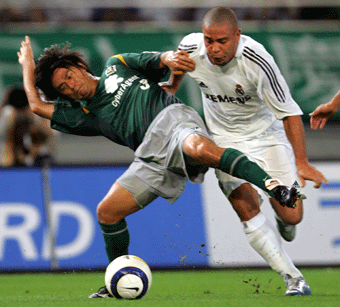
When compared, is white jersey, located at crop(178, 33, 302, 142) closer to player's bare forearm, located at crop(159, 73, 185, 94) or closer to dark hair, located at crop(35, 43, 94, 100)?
player's bare forearm, located at crop(159, 73, 185, 94)

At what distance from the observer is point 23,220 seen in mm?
7441

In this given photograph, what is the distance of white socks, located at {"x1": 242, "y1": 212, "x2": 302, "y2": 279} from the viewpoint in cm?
474

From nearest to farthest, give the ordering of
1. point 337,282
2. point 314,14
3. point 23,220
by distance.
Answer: point 337,282, point 23,220, point 314,14

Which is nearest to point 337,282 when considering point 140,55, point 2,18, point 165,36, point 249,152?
point 249,152

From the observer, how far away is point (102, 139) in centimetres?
1155

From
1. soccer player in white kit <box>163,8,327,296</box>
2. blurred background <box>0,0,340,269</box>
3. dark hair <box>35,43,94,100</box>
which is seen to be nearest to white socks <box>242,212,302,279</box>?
soccer player in white kit <box>163,8,327,296</box>

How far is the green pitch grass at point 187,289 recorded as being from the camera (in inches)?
165

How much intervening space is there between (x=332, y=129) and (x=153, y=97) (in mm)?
7142

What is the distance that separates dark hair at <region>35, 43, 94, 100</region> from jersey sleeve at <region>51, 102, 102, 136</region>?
10cm

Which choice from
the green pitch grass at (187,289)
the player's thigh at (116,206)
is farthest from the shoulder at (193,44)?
the green pitch grass at (187,289)

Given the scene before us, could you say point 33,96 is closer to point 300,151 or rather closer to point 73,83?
point 73,83

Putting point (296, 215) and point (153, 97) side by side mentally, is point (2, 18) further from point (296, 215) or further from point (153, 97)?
point (296, 215)

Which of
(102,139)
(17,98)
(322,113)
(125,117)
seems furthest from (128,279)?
(102,139)

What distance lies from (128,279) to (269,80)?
1697 millimetres
